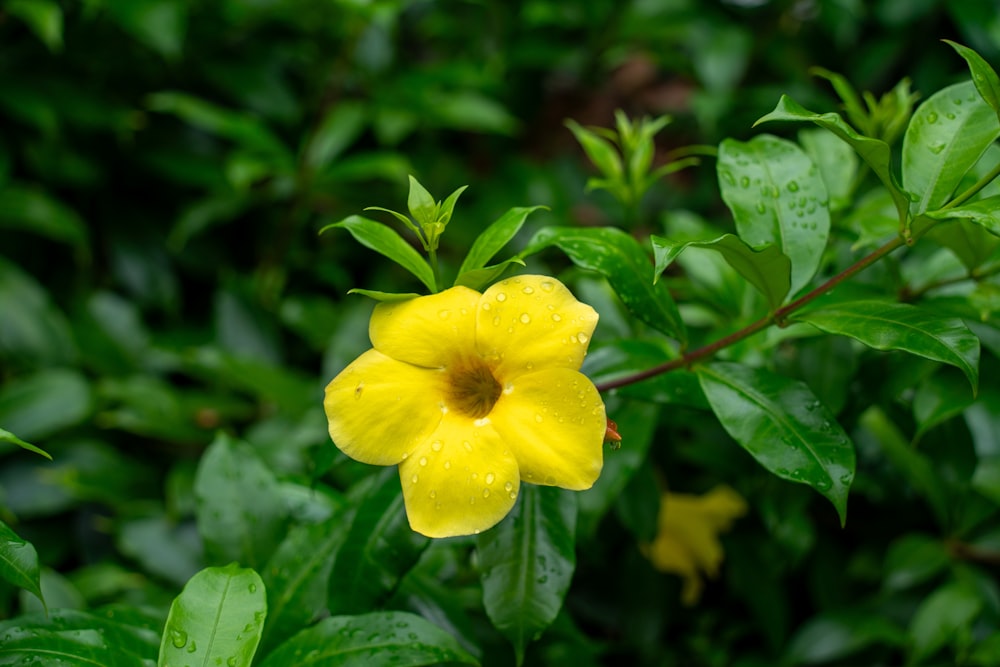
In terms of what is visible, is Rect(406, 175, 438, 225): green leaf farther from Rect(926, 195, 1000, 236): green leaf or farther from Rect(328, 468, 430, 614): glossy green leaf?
Rect(926, 195, 1000, 236): green leaf

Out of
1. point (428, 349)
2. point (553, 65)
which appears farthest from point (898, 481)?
point (553, 65)

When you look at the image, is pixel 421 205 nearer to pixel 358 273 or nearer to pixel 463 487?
pixel 463 487

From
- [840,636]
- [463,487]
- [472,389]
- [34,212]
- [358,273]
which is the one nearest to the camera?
[463,487]

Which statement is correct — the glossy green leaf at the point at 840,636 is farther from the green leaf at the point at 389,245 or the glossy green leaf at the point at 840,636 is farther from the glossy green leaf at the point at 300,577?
the green leaf at the point at 389,245

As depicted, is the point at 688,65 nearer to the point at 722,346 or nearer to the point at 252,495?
the point at 722,346

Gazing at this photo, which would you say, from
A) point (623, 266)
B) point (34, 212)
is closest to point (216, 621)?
point (623, 266)
